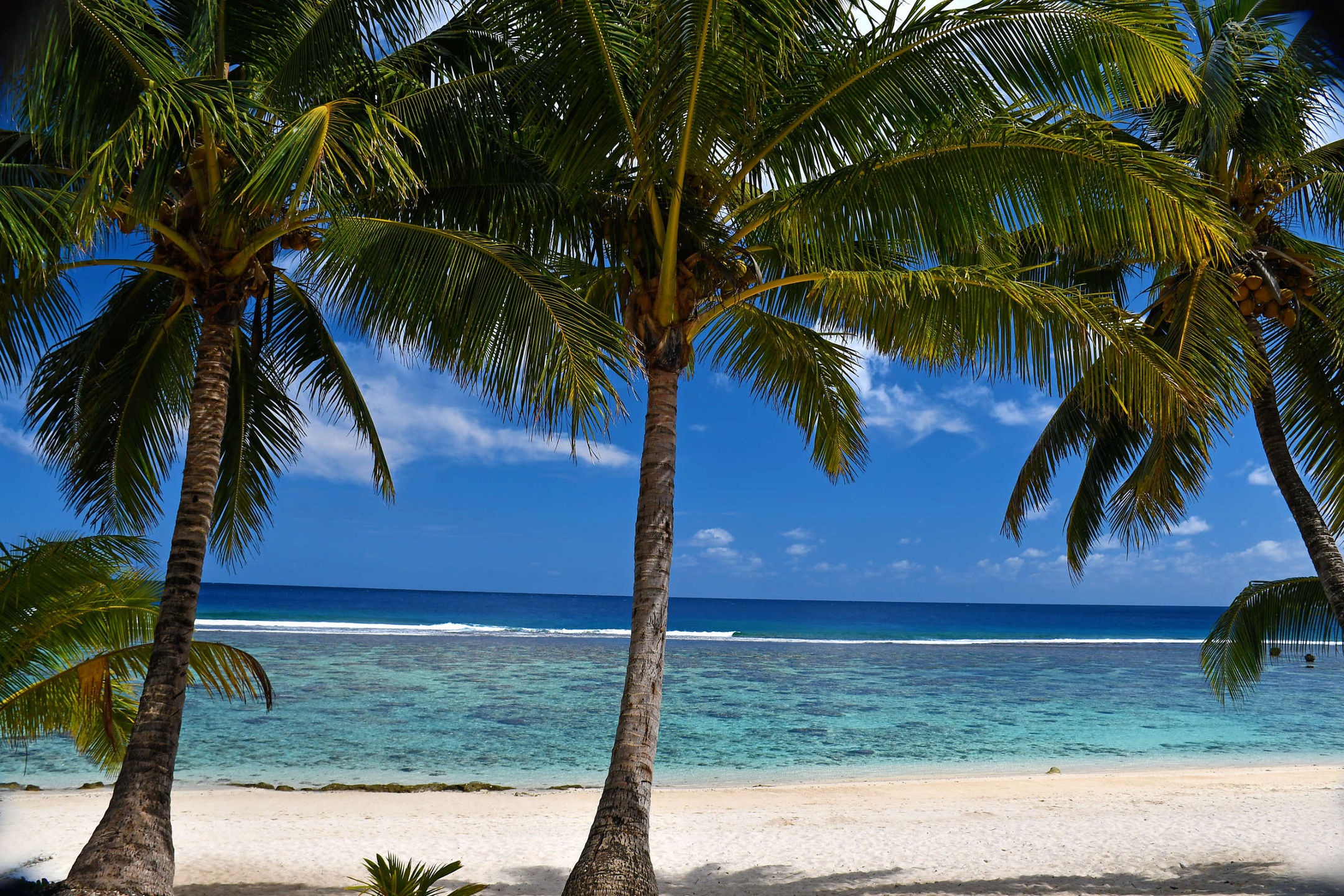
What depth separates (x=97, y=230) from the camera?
502cm

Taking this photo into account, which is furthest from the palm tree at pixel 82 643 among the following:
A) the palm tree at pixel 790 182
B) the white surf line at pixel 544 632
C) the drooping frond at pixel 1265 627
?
the white surf line at pixel 544 632

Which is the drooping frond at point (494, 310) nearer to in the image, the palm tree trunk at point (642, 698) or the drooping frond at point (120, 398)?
the palm tree trunk at point (642, 698)

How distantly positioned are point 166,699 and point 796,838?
5784 millimetres

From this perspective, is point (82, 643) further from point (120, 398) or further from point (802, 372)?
point (802, 372)

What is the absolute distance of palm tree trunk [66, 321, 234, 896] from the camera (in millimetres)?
5082

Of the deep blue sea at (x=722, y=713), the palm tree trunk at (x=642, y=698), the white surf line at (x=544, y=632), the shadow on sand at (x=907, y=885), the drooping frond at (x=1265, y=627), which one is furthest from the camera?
the white surf line at (x=544, y=632)

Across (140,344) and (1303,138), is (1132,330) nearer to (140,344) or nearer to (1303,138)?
(1303,138)

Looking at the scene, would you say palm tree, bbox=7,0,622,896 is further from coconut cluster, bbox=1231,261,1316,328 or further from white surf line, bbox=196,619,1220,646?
white surf line, bbox=196,619,1220,646

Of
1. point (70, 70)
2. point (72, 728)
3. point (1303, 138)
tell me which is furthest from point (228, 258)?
point (1303, 138)

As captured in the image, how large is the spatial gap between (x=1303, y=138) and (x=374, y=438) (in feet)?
26.9

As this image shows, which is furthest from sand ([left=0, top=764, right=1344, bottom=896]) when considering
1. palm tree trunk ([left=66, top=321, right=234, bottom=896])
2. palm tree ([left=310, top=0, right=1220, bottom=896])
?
palm tree ([left=310, top=0, right=1220, bottom=896])

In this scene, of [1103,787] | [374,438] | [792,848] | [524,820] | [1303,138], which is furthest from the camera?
[1103,787]

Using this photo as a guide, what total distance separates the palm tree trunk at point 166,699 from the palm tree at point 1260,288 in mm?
6036

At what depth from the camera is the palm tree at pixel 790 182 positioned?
4883 millimetres
